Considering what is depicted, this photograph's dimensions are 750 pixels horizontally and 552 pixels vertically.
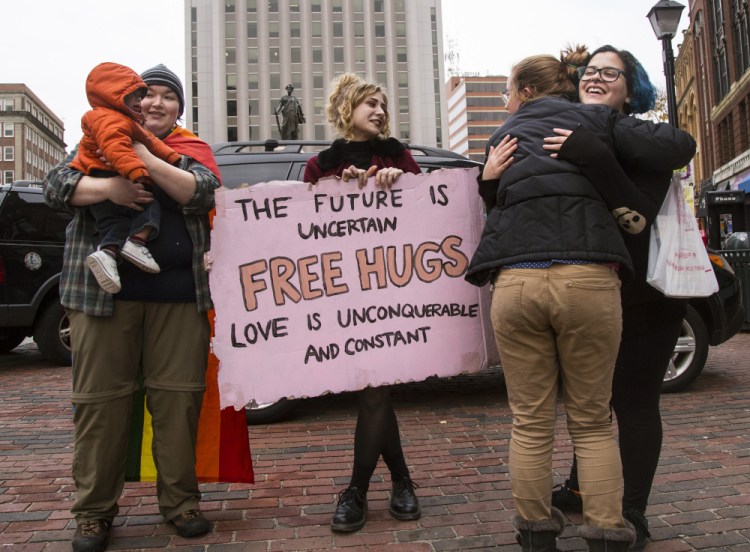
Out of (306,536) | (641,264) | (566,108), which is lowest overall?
(306,536)

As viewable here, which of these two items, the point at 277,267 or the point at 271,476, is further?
the point at 271,476

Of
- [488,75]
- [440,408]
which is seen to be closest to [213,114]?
[488,75]

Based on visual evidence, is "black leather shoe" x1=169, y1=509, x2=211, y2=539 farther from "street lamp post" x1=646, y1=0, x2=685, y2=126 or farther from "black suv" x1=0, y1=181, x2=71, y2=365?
"street lamp post" x1=646, y1=0, x2=685, y2=126

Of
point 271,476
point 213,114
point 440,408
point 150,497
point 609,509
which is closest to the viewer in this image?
point 609,509

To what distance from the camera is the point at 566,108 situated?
227cm

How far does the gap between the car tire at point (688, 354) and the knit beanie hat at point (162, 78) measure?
4160 millimetres

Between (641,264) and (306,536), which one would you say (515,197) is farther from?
(306,536)

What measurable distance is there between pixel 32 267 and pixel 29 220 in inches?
20.7

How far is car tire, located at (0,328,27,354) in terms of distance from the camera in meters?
7.64

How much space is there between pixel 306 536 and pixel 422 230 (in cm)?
145

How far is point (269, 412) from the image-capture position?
15.3ft

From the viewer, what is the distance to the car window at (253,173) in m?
5.04

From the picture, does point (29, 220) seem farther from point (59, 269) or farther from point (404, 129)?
point (404, 129)

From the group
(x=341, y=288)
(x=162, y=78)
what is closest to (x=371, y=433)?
(x=341, y=288)
